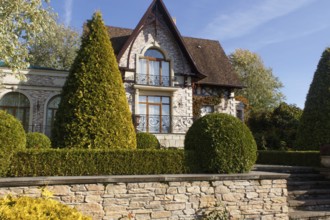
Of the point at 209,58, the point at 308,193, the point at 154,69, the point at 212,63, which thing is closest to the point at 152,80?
the point at 154,69

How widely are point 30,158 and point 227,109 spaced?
1753 cm

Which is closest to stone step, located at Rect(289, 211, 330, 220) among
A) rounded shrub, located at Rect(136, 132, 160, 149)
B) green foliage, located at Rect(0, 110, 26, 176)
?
green foliage, located at Rect(0, 110, 26, 176)

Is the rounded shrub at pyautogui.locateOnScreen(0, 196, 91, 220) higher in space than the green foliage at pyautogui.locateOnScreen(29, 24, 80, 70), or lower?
lower

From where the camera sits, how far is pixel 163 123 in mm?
19234

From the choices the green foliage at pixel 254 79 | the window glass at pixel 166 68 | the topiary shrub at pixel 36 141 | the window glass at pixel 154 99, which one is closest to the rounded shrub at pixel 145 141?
the topiary shrub at pixel 36 141

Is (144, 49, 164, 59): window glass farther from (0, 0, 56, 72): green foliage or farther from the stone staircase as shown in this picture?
the stone staircase

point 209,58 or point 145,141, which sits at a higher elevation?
point 209,58

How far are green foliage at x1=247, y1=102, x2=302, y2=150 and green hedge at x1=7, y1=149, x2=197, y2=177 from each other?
13771 millimetres

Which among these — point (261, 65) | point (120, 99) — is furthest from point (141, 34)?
point (261, 65)

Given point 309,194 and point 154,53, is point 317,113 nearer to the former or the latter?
point 309,194

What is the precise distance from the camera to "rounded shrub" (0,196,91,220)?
10.2 feet

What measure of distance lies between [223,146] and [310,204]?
2920mm

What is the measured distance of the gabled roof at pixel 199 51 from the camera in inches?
758

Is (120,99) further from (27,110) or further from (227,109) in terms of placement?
(227,109)
